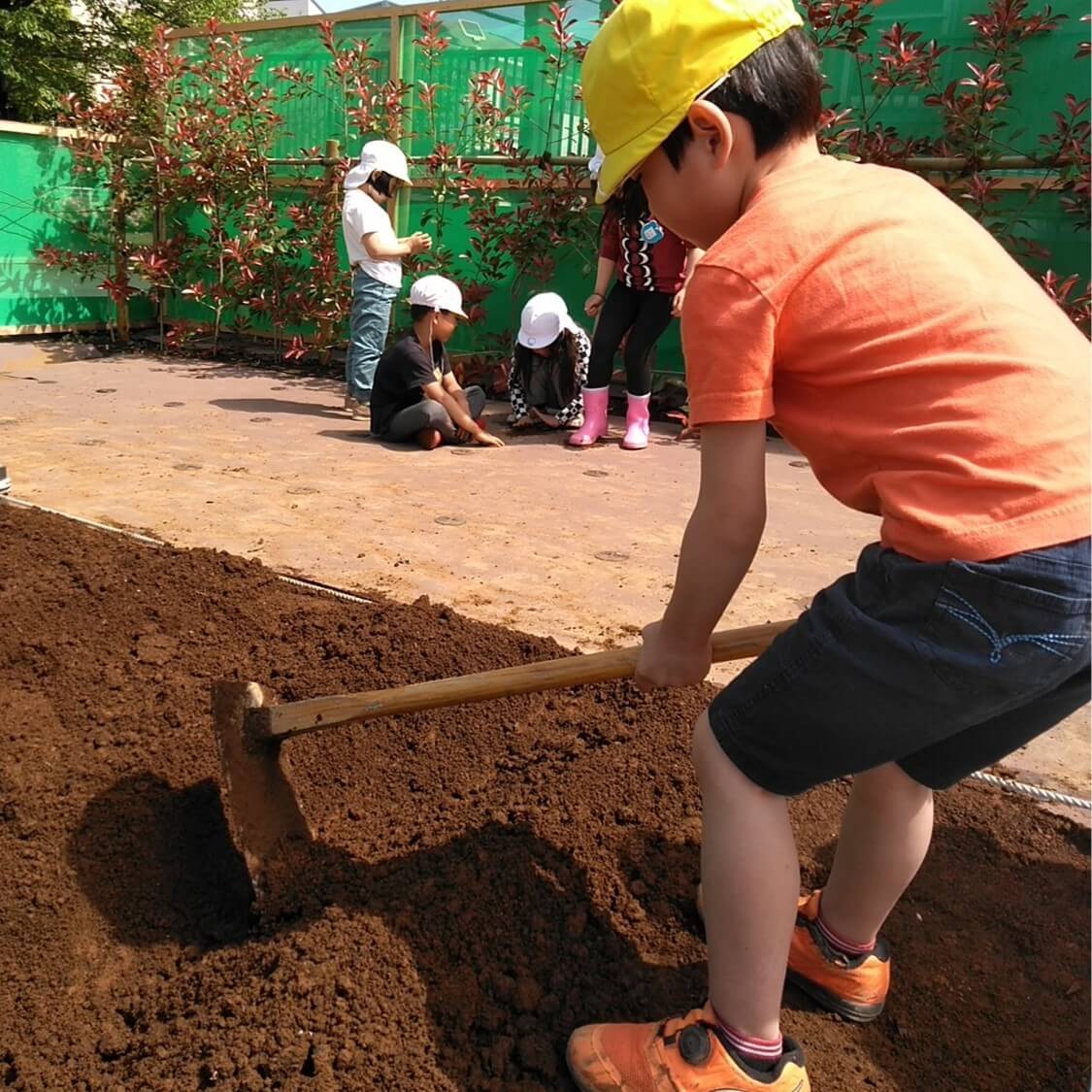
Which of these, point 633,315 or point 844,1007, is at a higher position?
point 633,315

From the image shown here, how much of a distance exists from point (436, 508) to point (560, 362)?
224 cm

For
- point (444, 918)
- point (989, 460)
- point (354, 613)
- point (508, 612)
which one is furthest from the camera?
point (508, 612)

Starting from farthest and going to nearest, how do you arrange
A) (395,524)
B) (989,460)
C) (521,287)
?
(521,287) → (395,524) → (989,460)

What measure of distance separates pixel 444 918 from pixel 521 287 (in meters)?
6.30

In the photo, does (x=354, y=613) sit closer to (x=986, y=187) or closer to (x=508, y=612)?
(x=508, y=612)

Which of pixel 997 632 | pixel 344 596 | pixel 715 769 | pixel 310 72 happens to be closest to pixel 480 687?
pixel 715 769

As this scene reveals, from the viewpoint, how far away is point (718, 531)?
4.57 feet

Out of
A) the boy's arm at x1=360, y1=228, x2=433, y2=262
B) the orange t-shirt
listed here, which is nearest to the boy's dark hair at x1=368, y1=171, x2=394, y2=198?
the boy's arm at x1=360, y1=228, x2=433, y2=262

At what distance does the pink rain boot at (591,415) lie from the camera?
5.91 meters

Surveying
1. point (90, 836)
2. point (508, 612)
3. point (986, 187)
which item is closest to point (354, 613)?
point (508, 612)

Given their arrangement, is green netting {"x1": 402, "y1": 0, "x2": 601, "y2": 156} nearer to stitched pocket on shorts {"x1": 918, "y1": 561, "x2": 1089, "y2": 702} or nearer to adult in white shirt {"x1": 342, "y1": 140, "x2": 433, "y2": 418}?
adult in white shirt {"x1": 342, "y1": 140, "x2": 433, "y2": 418}

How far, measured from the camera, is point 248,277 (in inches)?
327

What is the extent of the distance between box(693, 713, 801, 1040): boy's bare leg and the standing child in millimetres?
4507

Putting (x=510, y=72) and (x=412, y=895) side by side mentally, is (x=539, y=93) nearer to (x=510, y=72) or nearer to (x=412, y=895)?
(x=510, y=72)
